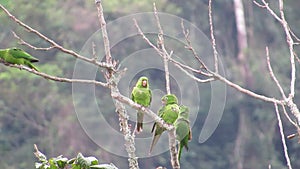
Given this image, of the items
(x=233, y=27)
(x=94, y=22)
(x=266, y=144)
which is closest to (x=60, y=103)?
(x=94, y=22)

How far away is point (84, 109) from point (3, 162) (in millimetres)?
2120

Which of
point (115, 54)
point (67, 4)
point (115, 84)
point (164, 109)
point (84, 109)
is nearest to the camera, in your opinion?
point (115, 84)

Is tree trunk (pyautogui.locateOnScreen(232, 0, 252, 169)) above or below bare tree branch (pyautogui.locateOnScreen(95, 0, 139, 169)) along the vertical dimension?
above

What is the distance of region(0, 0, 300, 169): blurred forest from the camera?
1728 cm

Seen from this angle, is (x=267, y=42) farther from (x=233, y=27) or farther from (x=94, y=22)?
(x=94, y=22)

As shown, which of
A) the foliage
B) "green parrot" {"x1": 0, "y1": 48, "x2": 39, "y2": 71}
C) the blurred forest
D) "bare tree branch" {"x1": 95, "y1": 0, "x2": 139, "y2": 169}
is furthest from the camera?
the blurred forest

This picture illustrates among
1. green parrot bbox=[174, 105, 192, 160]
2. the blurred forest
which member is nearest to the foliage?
green parrot bbox=[174, 105, 192, 160]

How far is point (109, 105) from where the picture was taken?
1819 cm

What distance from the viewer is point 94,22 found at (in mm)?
19578

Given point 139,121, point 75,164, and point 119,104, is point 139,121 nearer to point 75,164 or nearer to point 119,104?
point 119,104

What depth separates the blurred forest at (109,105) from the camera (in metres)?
17.3

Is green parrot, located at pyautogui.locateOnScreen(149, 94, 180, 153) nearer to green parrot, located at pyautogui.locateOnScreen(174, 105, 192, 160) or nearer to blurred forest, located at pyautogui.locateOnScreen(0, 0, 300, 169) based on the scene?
green parrot, located at pyautogui.locateOnScreen(174, 105, 192, 160)

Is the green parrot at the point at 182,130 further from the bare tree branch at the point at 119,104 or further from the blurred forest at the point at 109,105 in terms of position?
the blurred forest at the point at 109,105

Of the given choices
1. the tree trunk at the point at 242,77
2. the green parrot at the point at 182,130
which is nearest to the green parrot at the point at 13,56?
the green parrot at the point at 182,130
